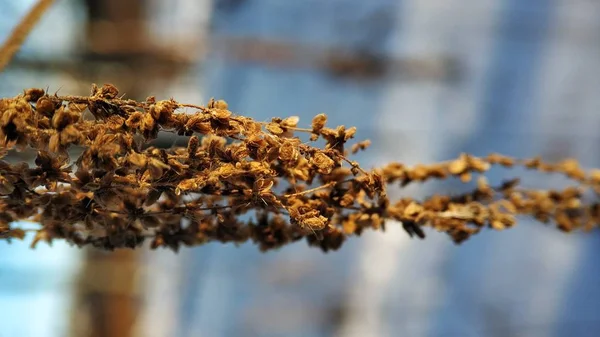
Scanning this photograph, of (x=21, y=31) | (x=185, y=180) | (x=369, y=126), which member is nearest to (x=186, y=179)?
(x=185, y=180)

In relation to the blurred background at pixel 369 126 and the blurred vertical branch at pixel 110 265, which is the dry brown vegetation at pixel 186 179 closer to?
the blurred background at pixel 369 126

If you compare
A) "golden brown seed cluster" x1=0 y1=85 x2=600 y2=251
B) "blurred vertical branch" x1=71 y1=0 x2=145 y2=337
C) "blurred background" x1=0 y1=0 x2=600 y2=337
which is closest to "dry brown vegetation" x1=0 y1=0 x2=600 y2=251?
"golden brown seed cluster" x1=0 y1=85 x2=600 y2=251

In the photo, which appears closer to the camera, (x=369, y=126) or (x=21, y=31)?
(x=21, y=31)

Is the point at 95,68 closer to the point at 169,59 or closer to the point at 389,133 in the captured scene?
the point at 169,59

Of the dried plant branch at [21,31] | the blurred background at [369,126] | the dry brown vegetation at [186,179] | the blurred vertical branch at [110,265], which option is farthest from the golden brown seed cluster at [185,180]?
the blurred vertical branch at [110,265]

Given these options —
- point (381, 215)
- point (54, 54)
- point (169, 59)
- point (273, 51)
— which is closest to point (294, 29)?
point (273, 51)

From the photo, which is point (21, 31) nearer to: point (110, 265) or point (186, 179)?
point (186, 179)
